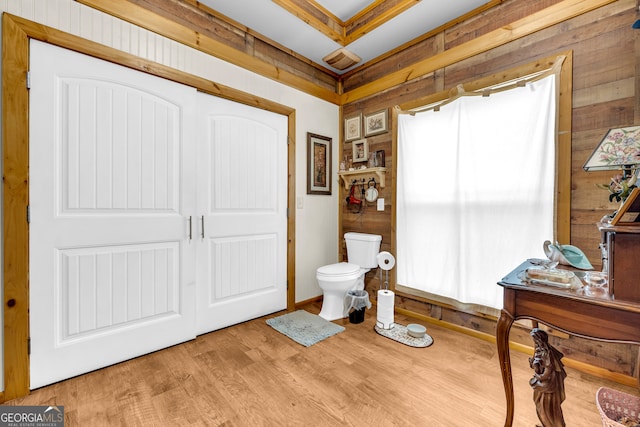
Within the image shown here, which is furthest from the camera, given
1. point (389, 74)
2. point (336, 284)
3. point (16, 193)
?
point (389, 74)

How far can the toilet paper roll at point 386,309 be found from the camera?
2393mm

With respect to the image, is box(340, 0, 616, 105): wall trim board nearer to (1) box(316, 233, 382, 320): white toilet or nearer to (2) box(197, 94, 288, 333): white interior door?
(2) box(197, 94, 288, 333): white interior door

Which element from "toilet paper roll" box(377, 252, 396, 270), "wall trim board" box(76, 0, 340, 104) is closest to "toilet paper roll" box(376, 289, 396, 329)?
"toilet paper roll" box(377, 252, 396, 270)

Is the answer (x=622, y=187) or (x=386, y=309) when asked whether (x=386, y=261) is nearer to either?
(x=386, y=309)

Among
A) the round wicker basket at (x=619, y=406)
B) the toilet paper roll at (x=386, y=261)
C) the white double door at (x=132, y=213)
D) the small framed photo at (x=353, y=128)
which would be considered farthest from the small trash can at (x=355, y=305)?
the small framed photo at (x=353, y=128)

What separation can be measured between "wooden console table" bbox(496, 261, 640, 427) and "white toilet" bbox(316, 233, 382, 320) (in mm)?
1442

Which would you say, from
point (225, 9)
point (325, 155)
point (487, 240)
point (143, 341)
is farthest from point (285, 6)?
point (143, 341)

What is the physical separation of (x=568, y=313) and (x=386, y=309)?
1510 mm

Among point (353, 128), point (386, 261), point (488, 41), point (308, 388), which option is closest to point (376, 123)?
point (353, 128)

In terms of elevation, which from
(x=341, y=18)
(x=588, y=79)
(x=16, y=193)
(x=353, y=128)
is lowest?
(x=16, y=193)

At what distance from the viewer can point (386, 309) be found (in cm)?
240

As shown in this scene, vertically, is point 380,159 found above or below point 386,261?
above

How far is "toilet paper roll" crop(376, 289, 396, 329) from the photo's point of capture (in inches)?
94.2

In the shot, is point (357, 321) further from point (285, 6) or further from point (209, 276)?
point (285, 6)
